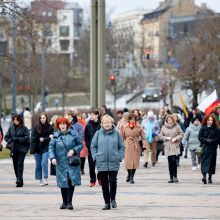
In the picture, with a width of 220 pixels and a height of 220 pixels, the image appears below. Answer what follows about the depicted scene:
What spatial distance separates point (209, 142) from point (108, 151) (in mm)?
6054

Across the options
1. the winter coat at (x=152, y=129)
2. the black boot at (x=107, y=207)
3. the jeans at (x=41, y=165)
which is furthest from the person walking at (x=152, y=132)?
the black boot at (x=107, y=207)

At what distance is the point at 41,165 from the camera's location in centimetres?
2386

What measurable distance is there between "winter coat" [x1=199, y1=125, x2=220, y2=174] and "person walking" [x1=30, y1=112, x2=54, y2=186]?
3342 millimetres

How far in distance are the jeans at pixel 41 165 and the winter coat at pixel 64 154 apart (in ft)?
18.7

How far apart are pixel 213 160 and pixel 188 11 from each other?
154m

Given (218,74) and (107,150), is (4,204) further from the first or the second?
(218,74)

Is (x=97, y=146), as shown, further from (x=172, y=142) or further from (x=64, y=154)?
(x=172, y=142)

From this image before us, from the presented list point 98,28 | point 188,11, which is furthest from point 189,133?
point 188,11

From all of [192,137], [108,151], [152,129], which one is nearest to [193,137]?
[192,137]

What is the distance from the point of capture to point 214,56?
238 ft

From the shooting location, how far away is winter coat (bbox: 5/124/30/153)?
23.7 metres

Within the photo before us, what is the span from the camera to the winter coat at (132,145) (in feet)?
80.4

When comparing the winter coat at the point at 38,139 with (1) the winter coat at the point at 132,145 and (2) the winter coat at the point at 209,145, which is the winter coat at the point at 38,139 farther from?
(2) the winter coat at the point at 209,145

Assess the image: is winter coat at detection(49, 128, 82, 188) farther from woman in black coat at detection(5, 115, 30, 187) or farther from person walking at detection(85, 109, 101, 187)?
woman in black coat at detection(5, 115, 30, 187)
